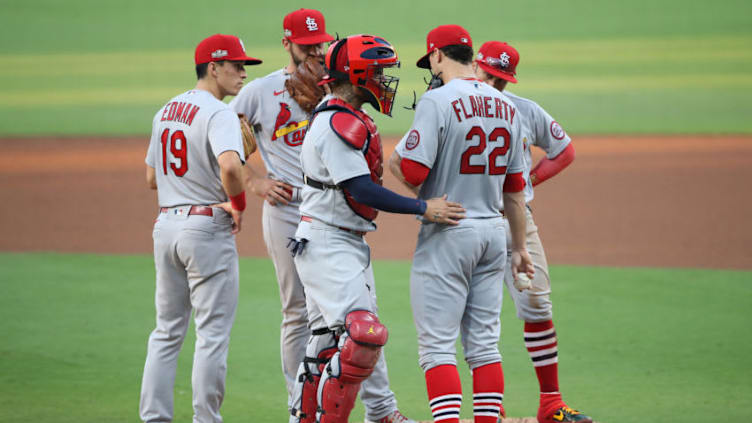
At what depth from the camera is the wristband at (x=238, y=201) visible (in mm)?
Answer: 4664

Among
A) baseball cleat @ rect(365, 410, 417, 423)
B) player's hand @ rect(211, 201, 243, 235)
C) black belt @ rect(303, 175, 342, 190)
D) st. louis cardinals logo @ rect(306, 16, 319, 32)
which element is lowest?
baseball cleat @ rect(365, 410, 417, 423)

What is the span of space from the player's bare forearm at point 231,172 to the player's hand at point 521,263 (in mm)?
1381

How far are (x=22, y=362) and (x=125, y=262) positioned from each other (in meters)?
3.41

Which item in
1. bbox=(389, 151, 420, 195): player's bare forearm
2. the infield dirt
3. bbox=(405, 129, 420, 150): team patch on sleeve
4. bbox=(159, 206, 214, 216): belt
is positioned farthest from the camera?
the infield dirt

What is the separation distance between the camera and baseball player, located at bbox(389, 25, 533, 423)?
4273 mm

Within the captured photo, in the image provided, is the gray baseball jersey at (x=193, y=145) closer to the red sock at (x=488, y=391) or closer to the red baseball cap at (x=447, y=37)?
the red baseball cap at (x=447, y=37)

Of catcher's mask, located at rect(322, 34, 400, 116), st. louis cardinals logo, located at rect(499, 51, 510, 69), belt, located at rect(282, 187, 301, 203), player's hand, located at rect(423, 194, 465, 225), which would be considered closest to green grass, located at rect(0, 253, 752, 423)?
belt, located at rect(282, 187, 301, 203)

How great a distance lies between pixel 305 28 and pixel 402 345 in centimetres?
266

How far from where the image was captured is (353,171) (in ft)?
13.4

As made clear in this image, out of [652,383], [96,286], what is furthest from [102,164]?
[652,383]

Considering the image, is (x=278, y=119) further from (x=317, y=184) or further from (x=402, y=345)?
(x=402, y=345)

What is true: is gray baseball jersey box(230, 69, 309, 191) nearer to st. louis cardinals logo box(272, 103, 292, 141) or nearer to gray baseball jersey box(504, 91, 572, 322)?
st. louis cardinals logo box(272, 103, 292, 141)

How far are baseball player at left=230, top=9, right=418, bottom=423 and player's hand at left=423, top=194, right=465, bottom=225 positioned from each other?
116 centimetres

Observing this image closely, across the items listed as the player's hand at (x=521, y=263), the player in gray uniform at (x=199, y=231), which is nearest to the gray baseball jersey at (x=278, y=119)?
the player in gray uniform at (x=199, y=231)
